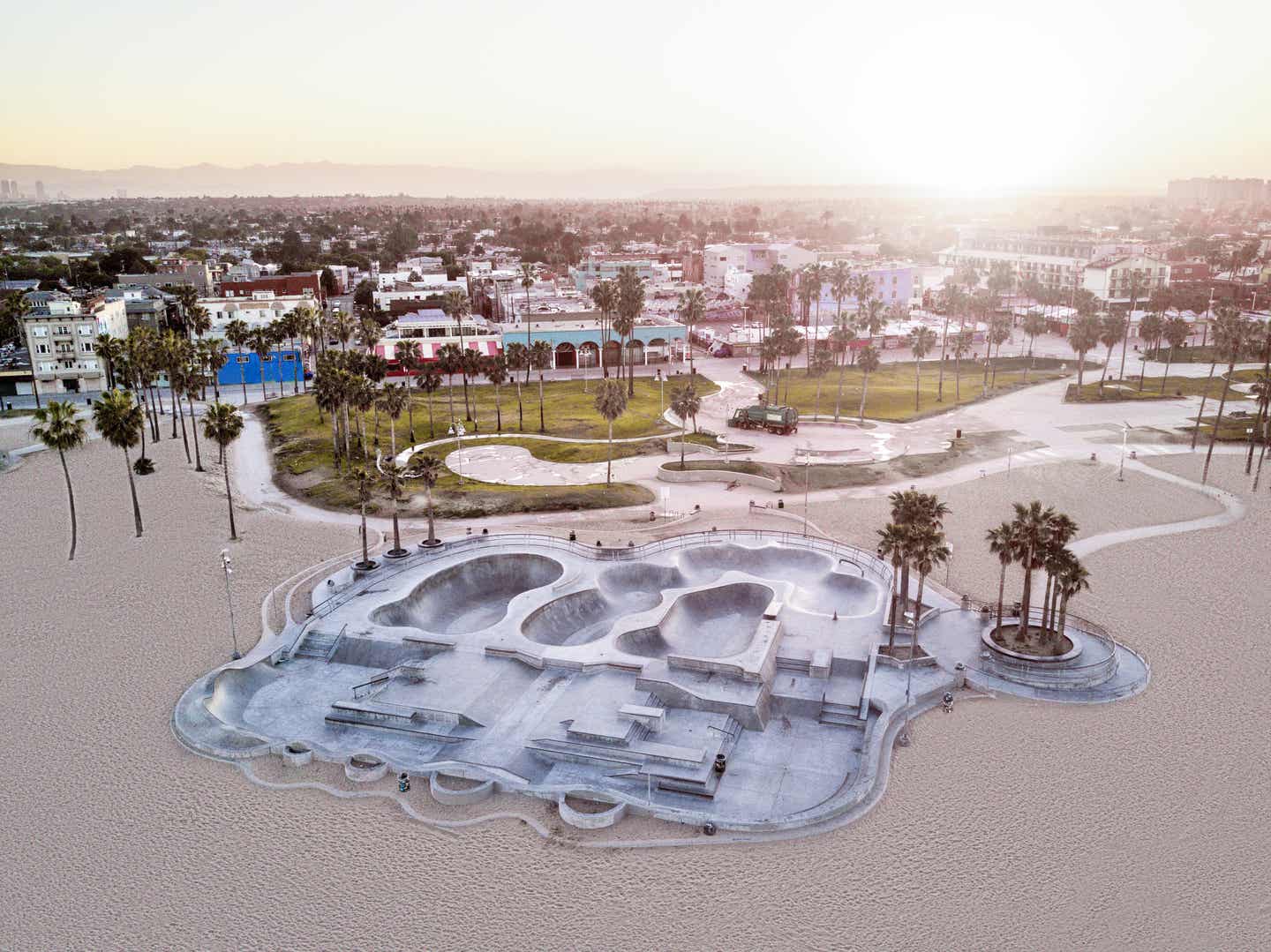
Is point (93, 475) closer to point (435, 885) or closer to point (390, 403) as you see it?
point (390, 403)

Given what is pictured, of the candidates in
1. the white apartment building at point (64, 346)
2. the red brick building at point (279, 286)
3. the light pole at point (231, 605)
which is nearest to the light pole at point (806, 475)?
the light pole at point (231, 605)

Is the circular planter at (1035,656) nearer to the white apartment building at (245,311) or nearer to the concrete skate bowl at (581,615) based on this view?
the concrete skate bowl at (581,615)

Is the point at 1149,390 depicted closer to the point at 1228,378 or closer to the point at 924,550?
the point at 1228,378

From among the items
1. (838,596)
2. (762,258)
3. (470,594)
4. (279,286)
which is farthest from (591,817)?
(762,258)

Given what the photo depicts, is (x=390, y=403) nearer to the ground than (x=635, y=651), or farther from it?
farther from it

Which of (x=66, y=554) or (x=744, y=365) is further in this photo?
(x=744, y=365)

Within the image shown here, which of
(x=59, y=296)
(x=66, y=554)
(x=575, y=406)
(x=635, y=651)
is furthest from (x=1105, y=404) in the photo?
(x=59, y=296)

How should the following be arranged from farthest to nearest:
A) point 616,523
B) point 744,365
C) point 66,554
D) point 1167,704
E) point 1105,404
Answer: point 744,365 < point 1105,404 < point 616,523 < point 66,554 < point 1167,704
